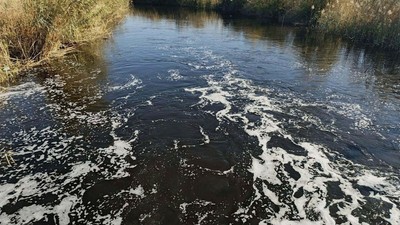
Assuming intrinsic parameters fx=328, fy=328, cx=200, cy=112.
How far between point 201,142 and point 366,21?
619 inches

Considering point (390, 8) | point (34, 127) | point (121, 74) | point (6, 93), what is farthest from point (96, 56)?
point (390, 8)

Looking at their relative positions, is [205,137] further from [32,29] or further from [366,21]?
[366,21]

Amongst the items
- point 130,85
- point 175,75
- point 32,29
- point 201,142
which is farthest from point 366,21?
point 32,29

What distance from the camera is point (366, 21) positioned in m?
18.8

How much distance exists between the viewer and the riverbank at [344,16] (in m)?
17.4

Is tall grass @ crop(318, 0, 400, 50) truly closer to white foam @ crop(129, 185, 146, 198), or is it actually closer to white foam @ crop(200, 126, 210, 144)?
white foam @ crop(200, 126, 210, 144)

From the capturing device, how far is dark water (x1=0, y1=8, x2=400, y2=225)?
225 inches

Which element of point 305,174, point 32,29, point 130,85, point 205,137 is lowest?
point 305,174

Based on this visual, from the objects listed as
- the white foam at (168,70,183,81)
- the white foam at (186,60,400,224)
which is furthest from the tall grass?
the white foam at (168,70,183,81)

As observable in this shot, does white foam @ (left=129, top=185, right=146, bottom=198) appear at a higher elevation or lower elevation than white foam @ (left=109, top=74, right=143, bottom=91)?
lower

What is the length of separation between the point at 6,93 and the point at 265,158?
328 inches

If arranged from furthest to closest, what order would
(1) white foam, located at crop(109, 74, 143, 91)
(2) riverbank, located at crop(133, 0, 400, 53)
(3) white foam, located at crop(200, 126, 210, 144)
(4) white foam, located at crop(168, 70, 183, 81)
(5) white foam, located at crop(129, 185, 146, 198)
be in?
(2) riverbank, located at crop(133, 0, 400, 53), (4) white foam, located at crop(168, 70, 183, 81), (1) white foam, located at crop(109, 74, 143, 91), (3) white foam, located at crop(200, 126, 210, 144), (5) white foam, located at crop(129, 185, 146, 198)

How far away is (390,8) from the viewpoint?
58.2 ft

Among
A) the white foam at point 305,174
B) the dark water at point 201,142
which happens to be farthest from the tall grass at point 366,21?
the white foam at point 305,174
